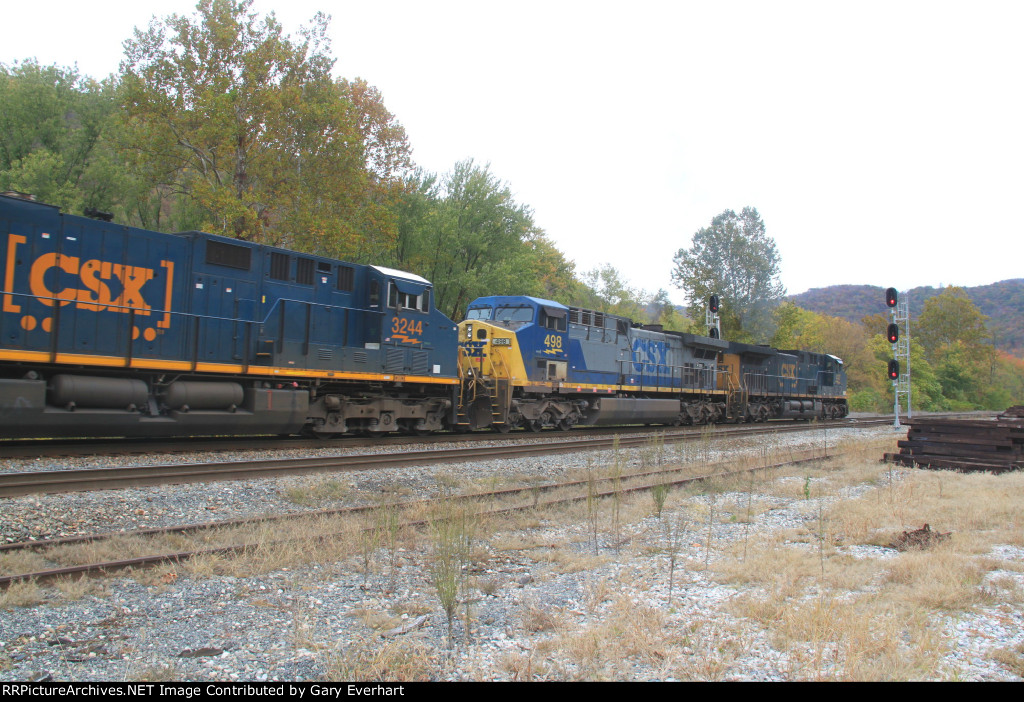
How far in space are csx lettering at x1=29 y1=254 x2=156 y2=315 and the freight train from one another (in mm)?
21

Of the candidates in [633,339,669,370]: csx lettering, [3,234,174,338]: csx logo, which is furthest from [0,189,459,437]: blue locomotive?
[633,339,669,370]: csx lettering

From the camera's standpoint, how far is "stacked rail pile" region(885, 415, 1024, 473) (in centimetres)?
1165

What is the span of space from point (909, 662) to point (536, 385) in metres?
13.3

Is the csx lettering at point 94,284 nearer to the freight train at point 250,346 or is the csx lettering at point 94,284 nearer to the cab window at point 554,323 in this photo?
the freight train at point 250,346

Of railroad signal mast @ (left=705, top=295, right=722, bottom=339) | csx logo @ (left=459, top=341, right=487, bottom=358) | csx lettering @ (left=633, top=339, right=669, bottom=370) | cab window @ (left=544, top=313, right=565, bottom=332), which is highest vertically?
railroad signal mast @ (left=705, top=295, right=722, bottom=339)

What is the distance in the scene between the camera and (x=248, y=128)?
1905 cm

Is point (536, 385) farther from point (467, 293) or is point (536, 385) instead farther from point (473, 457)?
point (467, 293)

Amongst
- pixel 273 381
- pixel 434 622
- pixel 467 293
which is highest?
pixel 467 293

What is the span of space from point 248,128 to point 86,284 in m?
10.7

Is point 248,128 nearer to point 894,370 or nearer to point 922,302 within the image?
point 894,370

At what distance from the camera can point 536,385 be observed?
16703 mm

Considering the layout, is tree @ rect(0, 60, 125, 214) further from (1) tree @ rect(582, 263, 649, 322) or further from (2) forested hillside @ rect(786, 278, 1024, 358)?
(2) forested hillside @ rect(786, 278, 1024, 358)

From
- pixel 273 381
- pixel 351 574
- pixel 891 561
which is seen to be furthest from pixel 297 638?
pixel 273 381
